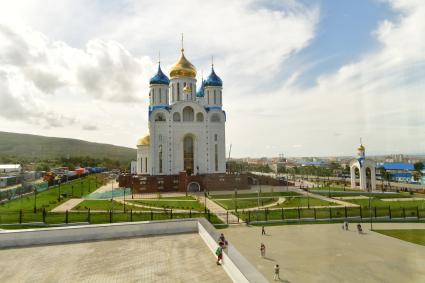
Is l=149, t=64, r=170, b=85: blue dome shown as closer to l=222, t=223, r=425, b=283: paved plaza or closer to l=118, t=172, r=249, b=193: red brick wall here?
l=118, t=172, r=249, b=193: red brick wall

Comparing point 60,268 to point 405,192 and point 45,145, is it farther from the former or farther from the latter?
point 45,145

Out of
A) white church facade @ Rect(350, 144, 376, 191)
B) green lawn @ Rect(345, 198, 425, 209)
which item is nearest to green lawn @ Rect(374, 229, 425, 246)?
green lawn @ Rect(345, 198, 425, 209)

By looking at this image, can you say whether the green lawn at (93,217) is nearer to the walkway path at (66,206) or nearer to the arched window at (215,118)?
the walkway path at (66,206)

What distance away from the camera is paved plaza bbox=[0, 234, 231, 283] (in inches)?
382

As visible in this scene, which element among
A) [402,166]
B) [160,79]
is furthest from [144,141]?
[402,166]

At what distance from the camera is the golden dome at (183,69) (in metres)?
48.6

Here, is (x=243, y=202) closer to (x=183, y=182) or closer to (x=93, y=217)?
(x=183, y=182)

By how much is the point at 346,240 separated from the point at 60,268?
15.2 meters

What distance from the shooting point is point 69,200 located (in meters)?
34.5

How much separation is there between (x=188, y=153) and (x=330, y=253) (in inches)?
1260

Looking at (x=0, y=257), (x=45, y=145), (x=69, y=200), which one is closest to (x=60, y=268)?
(x=0, y=257)

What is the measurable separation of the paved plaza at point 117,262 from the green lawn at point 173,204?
16088 mm

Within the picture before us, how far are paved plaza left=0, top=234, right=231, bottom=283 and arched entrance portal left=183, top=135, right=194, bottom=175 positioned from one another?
108 ft

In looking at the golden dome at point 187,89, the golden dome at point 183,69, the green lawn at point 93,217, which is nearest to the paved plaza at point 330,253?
the green lawn at point 93,217
